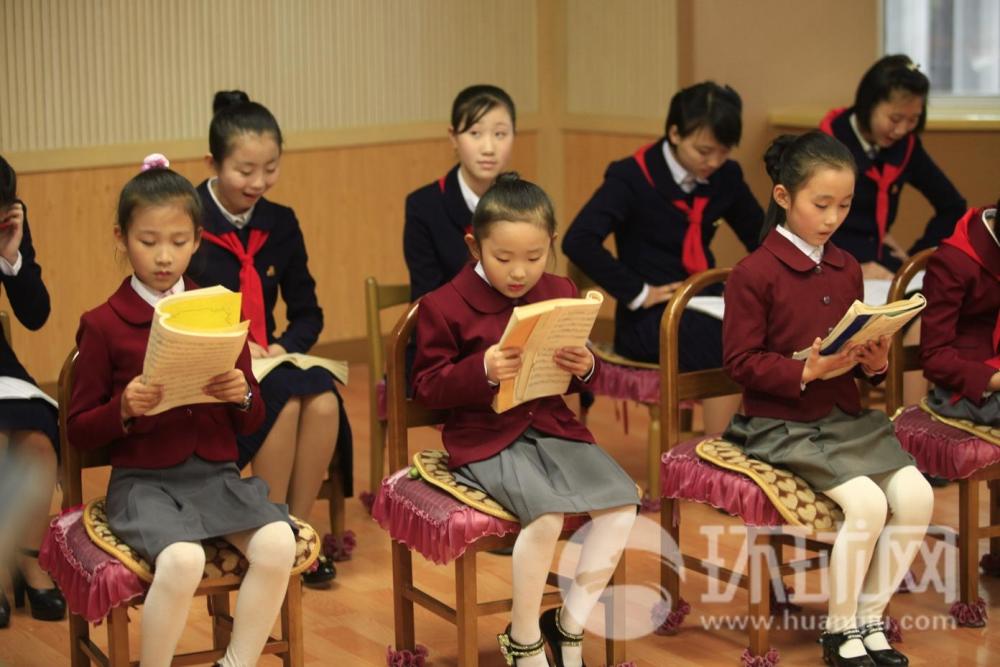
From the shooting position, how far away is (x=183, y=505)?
2.95 metres

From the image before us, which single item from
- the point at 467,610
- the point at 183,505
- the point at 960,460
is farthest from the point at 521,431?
the point at 960,460

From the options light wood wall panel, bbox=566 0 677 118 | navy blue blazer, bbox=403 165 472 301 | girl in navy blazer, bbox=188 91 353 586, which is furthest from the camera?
light wood wall panel, bbox=566 0 677 118

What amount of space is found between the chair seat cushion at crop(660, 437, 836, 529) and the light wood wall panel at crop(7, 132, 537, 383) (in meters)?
2.75

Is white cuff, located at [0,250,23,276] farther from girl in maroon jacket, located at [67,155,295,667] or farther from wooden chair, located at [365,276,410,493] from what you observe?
wooden chair, located at [365,276,410,493]

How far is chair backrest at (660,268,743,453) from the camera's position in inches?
136

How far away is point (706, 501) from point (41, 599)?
5.13ft

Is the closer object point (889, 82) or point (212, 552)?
point (212, 552)

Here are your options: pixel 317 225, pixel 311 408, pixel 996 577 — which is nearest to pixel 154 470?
pixel 311 408

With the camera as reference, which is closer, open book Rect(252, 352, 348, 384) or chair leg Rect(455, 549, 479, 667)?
chair leg Rect(455, 549, 479, 667)

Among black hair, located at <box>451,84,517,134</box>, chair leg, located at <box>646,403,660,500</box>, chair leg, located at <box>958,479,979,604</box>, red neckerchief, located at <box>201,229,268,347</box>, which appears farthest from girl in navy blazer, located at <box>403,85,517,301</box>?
chair leg, located at <box>958,479,979,604</box>

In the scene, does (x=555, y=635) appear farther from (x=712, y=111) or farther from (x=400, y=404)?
(x=712, y=111)

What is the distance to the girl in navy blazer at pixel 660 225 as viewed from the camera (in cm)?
445

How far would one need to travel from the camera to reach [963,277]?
141 inches

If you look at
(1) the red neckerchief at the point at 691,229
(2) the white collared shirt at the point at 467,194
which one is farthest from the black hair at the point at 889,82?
(2) the white collared shirt at the point at 467,194
